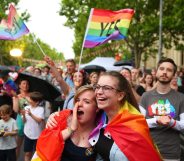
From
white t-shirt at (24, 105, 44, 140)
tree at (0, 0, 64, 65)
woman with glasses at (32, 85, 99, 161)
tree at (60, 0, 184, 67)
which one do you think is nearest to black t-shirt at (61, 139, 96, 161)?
woman with glasses at (32, 85, 99, 161)

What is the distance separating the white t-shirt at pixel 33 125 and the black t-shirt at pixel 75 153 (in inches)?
171

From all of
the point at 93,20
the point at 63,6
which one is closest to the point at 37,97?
the point at 93,20

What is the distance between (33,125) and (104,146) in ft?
15.0

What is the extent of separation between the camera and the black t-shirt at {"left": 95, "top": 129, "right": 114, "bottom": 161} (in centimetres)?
282

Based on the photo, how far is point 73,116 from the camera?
9.56 feet

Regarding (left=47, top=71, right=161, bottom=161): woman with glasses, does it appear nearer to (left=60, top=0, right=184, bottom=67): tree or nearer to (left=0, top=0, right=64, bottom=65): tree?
(left=0, top=0, right=64, bottom=65): tree

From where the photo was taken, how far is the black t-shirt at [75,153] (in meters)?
2.90

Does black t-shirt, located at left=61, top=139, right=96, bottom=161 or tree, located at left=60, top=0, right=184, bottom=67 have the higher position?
tree, located at left=60, top=0, right=184, bottom=67

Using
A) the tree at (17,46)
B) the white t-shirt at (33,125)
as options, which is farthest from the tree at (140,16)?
the white t-shirt at (33,125)

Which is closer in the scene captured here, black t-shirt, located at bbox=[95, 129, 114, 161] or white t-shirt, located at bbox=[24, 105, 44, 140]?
black t-shirt, located at bbox=[95, 129, 114, 161]

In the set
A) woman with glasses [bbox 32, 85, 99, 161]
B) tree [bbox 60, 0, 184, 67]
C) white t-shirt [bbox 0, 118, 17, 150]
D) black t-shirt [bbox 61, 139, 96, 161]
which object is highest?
tree [bbox 60, 0, 184, 67]

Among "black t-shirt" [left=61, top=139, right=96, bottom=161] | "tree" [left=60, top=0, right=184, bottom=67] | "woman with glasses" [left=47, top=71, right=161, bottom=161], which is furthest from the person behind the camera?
"tree" [left=60, top=0, right=184, bottom=67]

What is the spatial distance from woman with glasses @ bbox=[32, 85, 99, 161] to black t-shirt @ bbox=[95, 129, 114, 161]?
0.08 m

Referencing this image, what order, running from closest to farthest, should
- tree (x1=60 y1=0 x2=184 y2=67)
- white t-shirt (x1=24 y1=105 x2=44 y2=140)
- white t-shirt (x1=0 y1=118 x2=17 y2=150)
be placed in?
white t-shirt (x1=0 y1=118 x2=17 y2=150), white t-shirt (x1=24 y1=105 x2=44 y2=140), tree (x1=60 y1=0 x2=184 y2=67)
